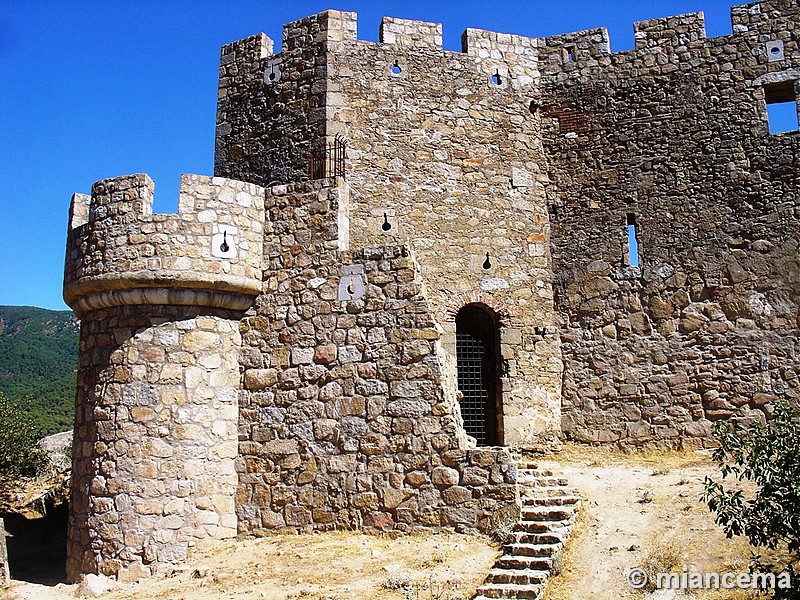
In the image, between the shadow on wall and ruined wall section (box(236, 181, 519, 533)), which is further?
the shadow on wall

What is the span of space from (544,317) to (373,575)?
6.92m

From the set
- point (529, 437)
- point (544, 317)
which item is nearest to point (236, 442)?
point (529, 437)

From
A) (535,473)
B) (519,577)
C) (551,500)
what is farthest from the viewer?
(535,473)

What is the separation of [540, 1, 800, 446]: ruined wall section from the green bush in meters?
11.9

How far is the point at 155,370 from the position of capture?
31.1 ft

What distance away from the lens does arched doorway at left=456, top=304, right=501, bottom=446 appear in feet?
43.0

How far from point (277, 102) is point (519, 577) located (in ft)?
33.0

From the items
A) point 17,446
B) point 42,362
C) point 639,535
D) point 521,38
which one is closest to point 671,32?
point 521,38

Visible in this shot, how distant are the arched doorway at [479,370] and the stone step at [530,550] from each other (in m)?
4.78

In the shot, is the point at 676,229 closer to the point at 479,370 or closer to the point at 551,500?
the point at 479,370

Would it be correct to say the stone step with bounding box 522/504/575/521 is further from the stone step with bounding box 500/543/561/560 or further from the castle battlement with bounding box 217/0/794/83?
the castle battlement with bounding box 217/0/794/83

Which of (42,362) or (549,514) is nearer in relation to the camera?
(549,514)

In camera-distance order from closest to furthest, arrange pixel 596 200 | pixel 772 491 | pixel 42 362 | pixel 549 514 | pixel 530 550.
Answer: pixel 772 491 < pixel 530 550 < pixel 549 514 < pixel 596 200 < pixel 42 362

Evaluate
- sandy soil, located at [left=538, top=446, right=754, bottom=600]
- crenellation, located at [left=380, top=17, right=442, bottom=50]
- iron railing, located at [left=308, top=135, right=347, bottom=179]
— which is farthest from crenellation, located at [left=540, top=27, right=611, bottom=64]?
sandy soil, located at [left=538, top=446, right=754, bottom=600]
